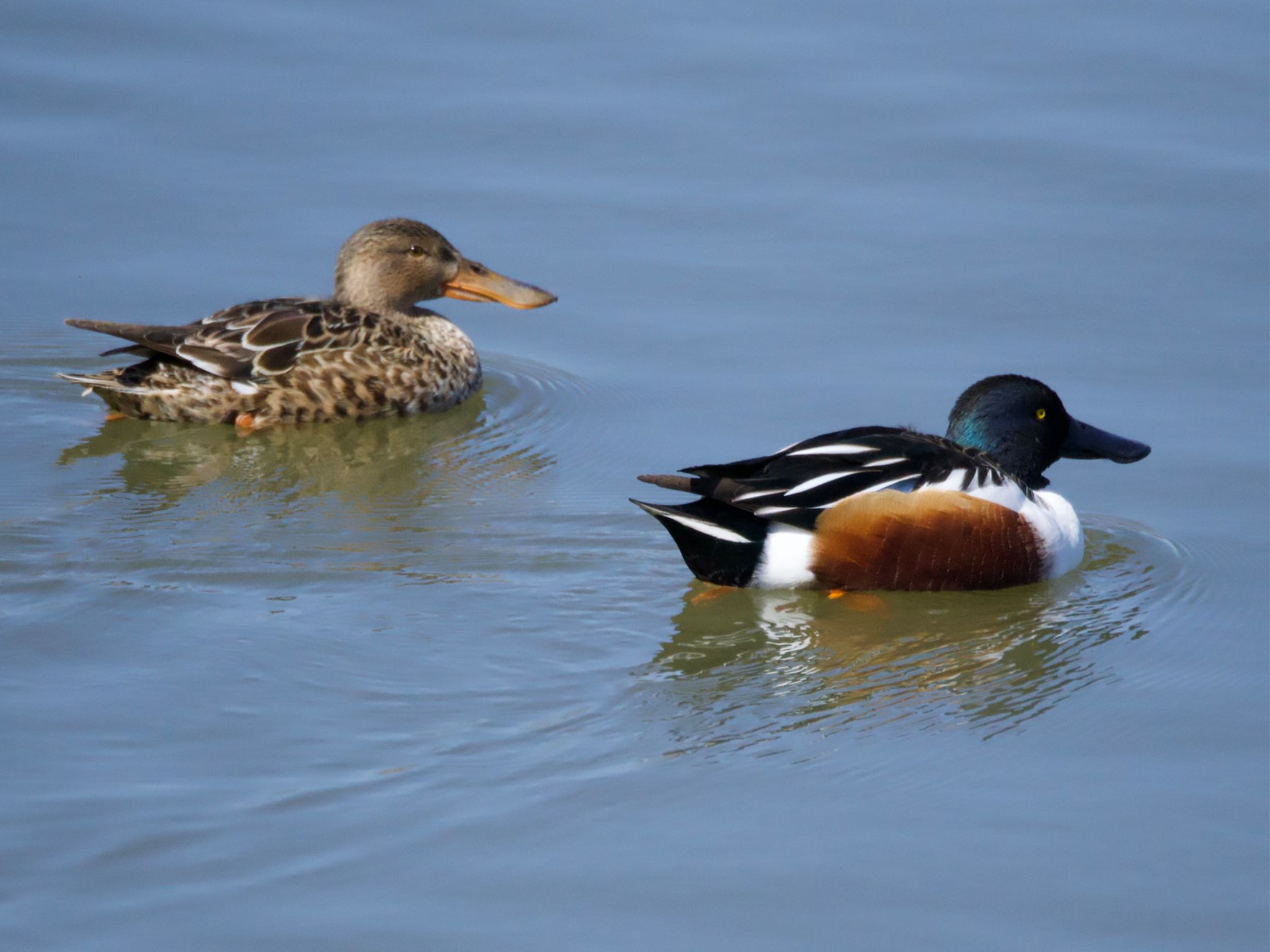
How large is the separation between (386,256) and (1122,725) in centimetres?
506

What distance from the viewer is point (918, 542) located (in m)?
6.57

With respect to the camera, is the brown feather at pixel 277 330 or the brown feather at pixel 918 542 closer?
the brown feather at pixel 918 542

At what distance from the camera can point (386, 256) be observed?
9297 mm

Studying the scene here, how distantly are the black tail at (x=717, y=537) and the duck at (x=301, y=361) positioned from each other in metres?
2.49

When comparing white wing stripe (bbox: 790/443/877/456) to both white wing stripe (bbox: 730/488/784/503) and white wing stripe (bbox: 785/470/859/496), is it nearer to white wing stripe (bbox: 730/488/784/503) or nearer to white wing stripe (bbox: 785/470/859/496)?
white wing stripe (bbox: 785/470/859/496)

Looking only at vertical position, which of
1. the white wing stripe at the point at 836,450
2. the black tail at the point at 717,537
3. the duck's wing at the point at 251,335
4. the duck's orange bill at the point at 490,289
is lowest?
the black tail at the point at 717,537

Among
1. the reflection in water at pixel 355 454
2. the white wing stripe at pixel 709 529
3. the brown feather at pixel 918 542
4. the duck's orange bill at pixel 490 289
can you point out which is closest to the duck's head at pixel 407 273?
the duck's orange bill at pixel 490 289

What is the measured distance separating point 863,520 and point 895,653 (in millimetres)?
644

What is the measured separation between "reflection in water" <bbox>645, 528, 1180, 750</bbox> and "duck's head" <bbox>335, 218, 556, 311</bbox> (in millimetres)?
3103

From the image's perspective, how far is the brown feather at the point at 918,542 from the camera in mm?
6559

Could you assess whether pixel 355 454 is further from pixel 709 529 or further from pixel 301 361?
pixel 709 529

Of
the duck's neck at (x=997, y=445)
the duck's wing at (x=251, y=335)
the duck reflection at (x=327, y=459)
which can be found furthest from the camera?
the duck's wing at (x=251, y=335)

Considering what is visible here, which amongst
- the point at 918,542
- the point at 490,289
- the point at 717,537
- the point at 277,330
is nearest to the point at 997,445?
the point at 918,542

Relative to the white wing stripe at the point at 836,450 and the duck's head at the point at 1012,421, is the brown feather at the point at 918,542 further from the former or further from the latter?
the duck's head at the point at 1012,421
